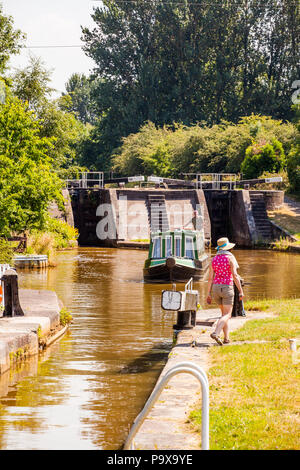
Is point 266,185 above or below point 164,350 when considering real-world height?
above

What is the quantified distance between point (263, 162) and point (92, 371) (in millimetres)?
43641

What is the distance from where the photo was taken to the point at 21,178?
24.8 m

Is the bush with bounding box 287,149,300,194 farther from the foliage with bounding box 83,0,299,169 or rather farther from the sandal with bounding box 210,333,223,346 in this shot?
the sandal with bounding box 210,333,223,346

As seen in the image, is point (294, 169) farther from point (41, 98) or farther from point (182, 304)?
point (182, 304)

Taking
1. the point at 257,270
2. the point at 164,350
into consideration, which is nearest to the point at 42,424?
the point at 164,350

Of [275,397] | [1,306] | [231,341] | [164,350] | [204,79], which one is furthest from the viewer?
[204,79]

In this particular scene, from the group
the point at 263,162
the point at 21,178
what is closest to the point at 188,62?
the point at 263,162

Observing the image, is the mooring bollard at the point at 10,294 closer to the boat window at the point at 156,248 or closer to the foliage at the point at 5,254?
the foliage at the point at 5,254

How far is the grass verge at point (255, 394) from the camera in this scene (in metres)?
7.16

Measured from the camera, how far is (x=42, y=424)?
8852 mm

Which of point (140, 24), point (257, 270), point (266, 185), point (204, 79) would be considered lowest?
point (257, 270)

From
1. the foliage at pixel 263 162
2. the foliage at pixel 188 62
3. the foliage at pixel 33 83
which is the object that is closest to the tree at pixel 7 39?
the foliage at pixel 33 83

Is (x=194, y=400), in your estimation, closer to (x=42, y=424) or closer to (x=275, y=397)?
(x=275, y=397)
